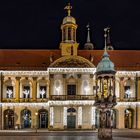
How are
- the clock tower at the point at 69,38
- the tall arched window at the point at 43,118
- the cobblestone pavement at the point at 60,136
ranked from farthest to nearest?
the clock tower at the point at 69,38, the tall arched window at the point at 43,118, the cobblestone pavement at the point at 60,136

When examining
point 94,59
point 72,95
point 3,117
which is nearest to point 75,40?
point 94,59

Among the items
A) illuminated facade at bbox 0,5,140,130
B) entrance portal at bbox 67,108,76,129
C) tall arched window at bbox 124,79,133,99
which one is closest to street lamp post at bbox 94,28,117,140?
illuminated facade at bbox 0,5,140,130

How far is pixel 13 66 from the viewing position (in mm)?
74062

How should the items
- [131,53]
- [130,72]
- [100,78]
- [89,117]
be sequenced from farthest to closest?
1. [131,53]
2. [130,72]
3. [89,117]
4. [100,78]

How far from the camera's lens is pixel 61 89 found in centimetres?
7131

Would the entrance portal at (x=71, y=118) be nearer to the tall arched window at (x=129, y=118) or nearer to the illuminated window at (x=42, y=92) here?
the illuminated window at (x=42, y=92)

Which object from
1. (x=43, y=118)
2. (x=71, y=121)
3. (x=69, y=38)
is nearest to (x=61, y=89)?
(x=71, y=121)

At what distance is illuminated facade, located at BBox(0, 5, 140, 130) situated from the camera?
231 ft

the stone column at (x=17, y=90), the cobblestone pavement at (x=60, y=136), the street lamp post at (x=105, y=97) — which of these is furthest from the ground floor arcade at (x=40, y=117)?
the street lamp post at (x=105, y=97)

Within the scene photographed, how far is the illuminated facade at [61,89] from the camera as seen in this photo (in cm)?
7044

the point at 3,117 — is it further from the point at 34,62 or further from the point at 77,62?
the point at 77,62

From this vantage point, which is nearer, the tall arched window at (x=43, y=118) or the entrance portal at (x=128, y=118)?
the tall arched window at (x=43, y=118)

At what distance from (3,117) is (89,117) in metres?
14.2

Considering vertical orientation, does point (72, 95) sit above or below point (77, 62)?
below
